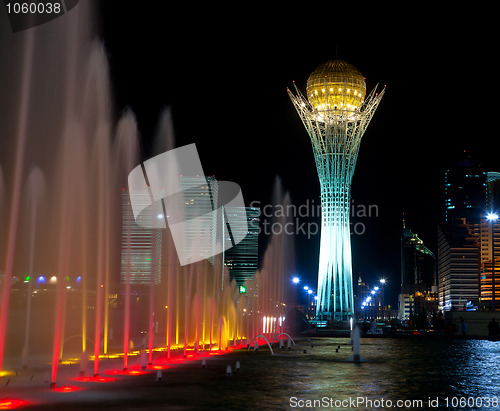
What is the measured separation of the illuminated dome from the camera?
60.9 meters

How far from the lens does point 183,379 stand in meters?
16.4

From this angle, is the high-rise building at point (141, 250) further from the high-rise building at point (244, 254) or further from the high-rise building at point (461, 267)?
the high-rise building at point (461, 267)

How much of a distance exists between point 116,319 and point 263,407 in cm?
6359

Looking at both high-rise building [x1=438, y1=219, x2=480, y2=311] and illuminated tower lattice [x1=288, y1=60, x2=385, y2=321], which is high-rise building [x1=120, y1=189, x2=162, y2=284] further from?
high-rise building [x1=438, y1=219, x2=480, y2=311]

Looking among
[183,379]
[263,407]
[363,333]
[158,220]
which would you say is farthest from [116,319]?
[263,407]

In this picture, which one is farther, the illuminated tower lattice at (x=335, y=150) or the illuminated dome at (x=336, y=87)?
the illuminated dome at (x=336, y=87)

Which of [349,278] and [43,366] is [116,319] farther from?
[43,366]

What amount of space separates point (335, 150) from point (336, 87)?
22.7ft

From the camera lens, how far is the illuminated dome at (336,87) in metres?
60.9

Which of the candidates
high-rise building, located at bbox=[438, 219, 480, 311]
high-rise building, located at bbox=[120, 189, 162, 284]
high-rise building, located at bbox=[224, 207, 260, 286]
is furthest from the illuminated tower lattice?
high-rise building, located at bbox=[438, 219, 480, 311]
